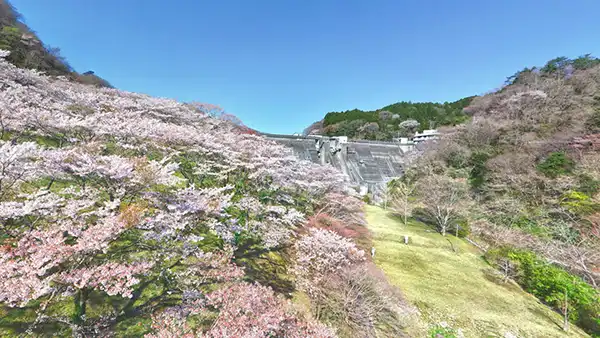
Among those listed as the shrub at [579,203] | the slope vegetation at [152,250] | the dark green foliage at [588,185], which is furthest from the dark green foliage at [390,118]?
the slope vegetation at [152,250]

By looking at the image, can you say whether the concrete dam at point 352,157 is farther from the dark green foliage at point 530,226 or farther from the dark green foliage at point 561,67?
the dark green foliage at point 561,67

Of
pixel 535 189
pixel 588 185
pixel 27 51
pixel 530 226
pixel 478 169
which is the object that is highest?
pixel 27 51

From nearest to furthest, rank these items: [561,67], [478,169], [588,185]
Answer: [588,185] < [478,169] < [561,67]

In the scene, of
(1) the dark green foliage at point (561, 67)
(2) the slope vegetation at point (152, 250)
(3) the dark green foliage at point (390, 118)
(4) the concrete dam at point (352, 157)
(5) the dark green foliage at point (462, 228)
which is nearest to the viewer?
(2) the slope vegetation at point (152, 250)

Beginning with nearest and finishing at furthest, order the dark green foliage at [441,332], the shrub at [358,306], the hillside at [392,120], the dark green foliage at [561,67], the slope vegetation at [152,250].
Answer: the slope vegetation at [152,250] < the shrub at [358,306] < the dark green foliage at [441,332] < the dark green foliage at [561,67] < the hillside at [392,120]

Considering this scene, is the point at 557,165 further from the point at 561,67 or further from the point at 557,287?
the point at 561,67

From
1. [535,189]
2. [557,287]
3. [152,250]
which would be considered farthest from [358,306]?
[535,189]

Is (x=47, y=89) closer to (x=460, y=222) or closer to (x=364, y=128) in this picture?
(x=460, y=222)
